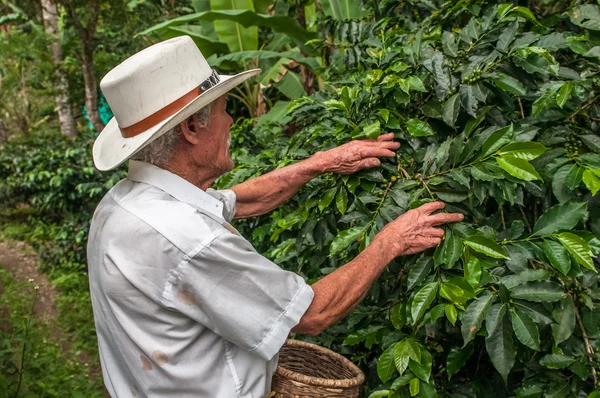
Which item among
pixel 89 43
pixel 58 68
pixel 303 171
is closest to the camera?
pixel 303 171

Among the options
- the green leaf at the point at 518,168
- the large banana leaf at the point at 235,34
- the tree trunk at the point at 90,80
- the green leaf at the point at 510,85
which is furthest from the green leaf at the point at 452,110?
the tree trunk at the point at 90,80

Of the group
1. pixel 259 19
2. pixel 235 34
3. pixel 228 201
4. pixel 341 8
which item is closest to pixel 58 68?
pixel 235 34

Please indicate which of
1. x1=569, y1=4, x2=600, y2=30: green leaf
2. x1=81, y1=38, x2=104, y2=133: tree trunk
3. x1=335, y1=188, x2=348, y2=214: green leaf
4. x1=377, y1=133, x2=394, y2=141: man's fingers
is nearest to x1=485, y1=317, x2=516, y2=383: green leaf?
x1=335, y1=188, x2=348, y2=214: green leaf

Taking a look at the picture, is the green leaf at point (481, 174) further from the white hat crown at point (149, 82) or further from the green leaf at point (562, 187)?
the white hat crown at point (149, 82)

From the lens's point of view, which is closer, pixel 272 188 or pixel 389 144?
pixel 389 144

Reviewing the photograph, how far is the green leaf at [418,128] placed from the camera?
174 centimetres

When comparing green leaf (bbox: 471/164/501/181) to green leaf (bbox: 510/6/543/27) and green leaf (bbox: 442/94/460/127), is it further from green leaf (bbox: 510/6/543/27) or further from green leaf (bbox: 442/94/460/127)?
green leaf (bbox: 510/6/543/27)

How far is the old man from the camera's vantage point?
150 centimetres

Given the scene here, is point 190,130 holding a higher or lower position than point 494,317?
higher

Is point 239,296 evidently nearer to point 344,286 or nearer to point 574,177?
point 344,286

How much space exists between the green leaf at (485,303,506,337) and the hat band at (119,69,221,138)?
0.99m

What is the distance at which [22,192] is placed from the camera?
755cm

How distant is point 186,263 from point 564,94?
42.7 inches

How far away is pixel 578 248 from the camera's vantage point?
1.40 meters
